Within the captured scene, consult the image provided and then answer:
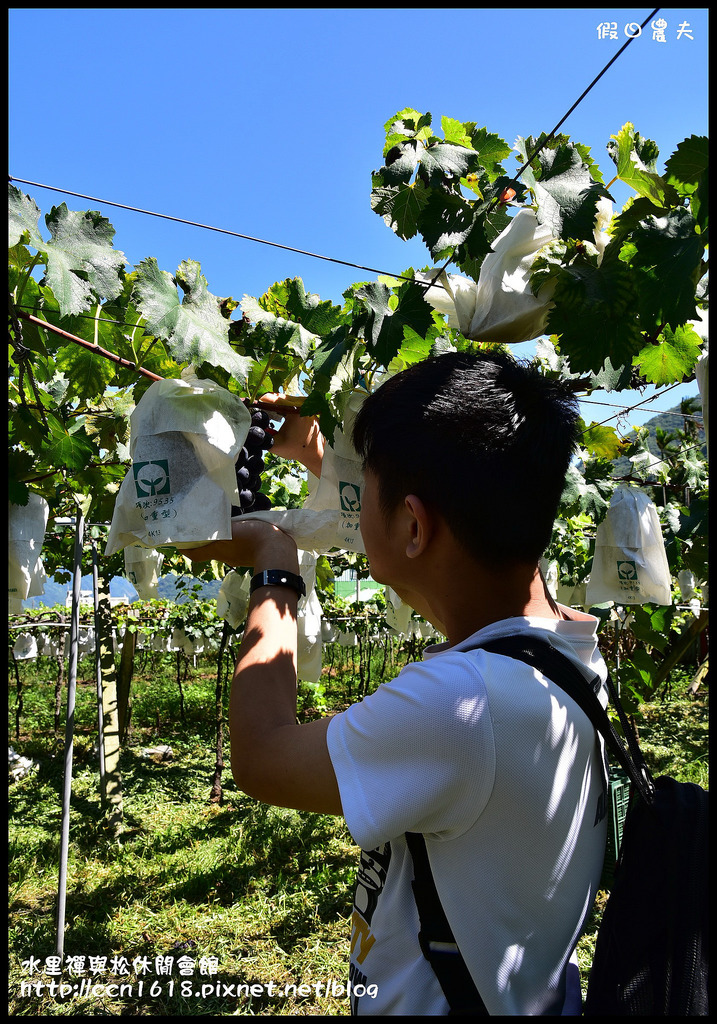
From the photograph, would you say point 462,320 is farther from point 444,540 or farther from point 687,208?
point 444,540

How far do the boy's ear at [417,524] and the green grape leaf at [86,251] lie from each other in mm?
723

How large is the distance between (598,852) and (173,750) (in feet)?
26.0

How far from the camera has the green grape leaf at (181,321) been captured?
4.02ft

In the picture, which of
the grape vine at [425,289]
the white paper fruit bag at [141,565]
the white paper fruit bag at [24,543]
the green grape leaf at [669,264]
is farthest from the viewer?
the white paper fruit bag at [141,565]

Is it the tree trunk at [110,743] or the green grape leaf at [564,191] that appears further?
the tree trunk at [110,743]

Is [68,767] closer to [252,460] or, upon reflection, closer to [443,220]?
[252,460]

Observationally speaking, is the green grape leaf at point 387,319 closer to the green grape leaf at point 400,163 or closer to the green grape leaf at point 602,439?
the green grape leaf at point 400,163

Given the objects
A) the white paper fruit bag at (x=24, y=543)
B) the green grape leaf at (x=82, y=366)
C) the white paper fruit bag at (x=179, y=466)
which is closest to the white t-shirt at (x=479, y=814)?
the white paper fruit bag at (x=179, y=466)

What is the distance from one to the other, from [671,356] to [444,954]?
117cm

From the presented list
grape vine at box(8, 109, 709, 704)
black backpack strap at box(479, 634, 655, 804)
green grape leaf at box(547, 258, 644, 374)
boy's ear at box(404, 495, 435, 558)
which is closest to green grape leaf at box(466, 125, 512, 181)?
grape vine at box(8, 109, 709, 704)

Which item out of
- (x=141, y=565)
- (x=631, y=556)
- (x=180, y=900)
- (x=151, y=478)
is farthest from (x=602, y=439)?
(x=180, y=900)

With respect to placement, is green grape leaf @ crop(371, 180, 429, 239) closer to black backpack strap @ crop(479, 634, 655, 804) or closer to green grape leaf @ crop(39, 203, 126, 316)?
green grape leaf @ crop(39, 203, 126, 316)

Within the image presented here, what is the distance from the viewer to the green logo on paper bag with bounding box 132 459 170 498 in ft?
4.02

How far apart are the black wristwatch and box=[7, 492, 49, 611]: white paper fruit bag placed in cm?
83
